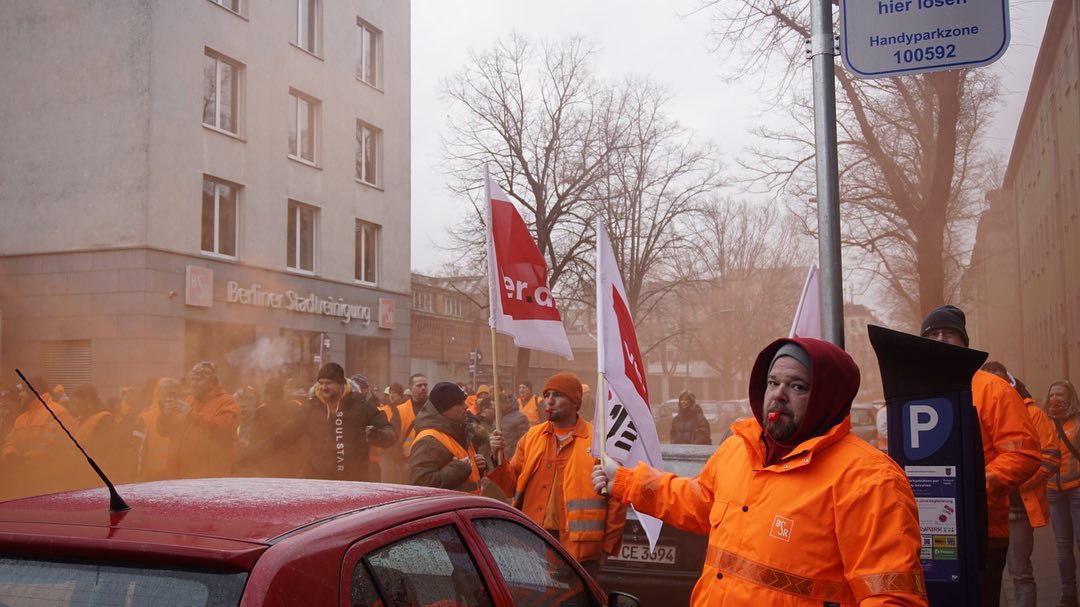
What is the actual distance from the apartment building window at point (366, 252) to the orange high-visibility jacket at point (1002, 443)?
2375cm

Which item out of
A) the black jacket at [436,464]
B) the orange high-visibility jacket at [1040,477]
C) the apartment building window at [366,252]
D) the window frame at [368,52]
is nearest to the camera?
the black jacket at [436,464]

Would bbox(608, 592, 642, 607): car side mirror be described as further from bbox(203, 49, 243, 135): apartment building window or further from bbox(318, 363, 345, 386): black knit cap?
bbox(203, 49, 243, 135): apartment building window

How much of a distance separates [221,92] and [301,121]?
10.8 ft

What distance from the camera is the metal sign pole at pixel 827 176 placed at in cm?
479

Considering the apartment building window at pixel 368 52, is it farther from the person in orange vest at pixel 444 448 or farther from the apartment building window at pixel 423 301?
the apartment building window at pixel 423 301

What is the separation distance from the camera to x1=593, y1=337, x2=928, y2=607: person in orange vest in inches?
109

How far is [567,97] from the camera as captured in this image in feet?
93.9

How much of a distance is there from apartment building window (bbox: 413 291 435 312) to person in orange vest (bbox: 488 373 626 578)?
146 ft

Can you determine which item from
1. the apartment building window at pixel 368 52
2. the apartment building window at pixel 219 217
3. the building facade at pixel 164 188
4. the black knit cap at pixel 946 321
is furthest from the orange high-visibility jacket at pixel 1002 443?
the apartment building window at pixel 368 52

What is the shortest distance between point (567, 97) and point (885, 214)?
12.7 meters

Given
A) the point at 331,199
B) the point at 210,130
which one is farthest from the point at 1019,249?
the point at 210,130

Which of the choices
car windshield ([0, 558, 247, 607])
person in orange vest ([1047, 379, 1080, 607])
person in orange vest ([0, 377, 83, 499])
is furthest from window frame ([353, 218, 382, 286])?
car windshield ([0, 558, 247, 607])

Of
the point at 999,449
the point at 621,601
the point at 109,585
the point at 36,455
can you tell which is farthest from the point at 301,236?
the point at 109,585

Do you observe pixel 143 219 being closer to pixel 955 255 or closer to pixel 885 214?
pixel 885 214
